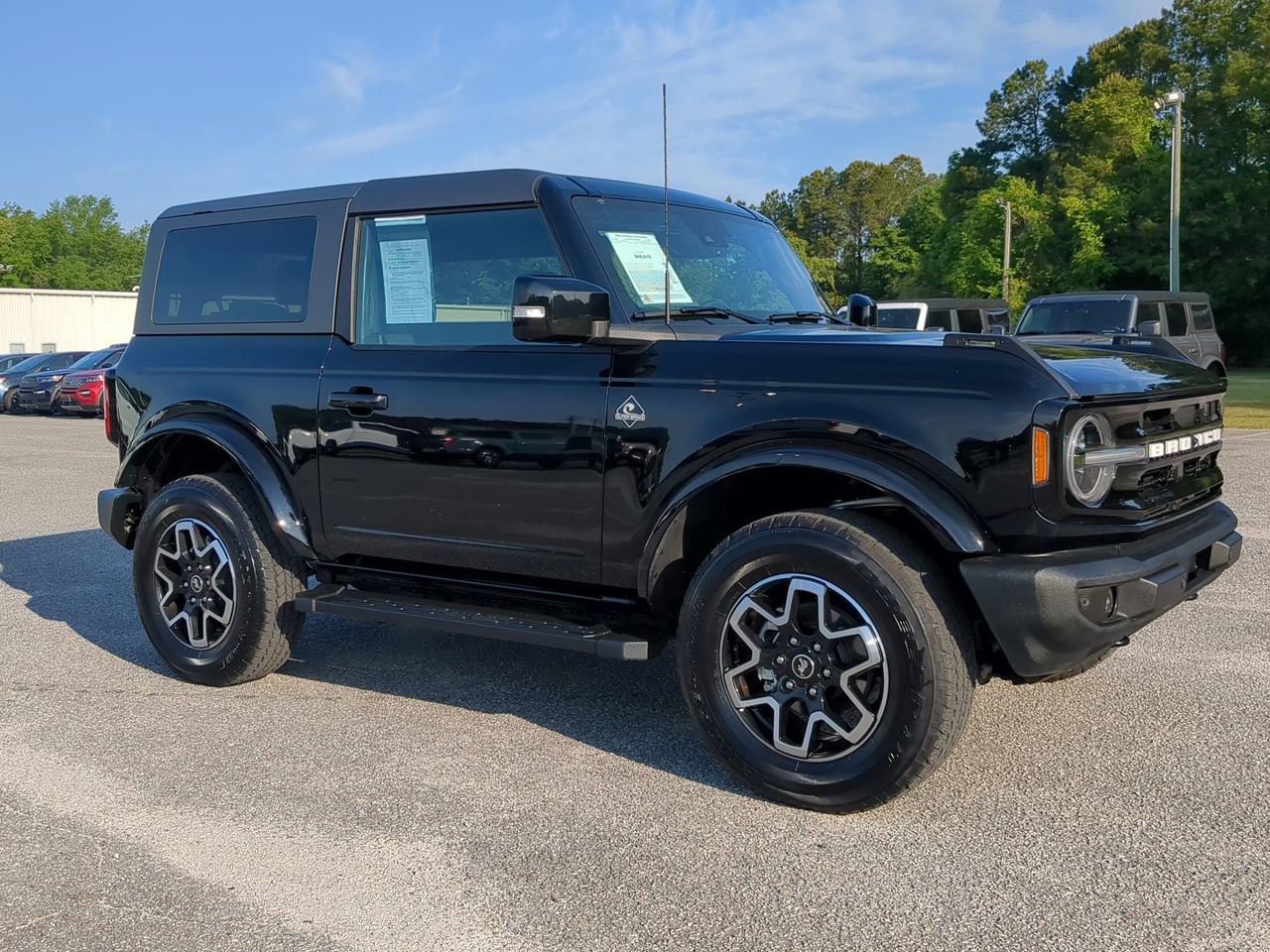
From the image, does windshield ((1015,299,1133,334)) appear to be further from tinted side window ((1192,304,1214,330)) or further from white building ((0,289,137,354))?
white building ((0,289,137,354))

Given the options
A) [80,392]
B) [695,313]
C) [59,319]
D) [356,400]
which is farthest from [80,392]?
[59,319]

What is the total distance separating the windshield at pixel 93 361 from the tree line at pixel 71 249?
77.9 m

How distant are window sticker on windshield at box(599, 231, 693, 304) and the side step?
118 cm

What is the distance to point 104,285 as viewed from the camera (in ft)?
351

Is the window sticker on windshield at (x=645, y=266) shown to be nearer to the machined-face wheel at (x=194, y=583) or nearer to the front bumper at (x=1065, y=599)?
the front bumper at (x=1065, y=599)

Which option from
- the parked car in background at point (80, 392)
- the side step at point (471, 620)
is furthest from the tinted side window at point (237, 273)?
→ the parked car in background at point (80, 392)

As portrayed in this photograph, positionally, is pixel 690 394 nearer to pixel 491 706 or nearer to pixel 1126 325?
pixel 491 706

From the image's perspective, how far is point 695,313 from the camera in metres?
4.23

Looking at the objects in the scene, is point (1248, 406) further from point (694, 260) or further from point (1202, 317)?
point (694, 260)

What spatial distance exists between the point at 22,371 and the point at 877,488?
31.7m

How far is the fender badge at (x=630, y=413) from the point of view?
3.92 meters

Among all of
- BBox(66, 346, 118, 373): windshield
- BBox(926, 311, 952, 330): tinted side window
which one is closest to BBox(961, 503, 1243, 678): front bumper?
BBox(926, 311, 952, 330): tinted side window

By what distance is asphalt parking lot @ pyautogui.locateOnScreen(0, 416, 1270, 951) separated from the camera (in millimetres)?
2953

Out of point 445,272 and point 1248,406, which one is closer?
point 445,272
